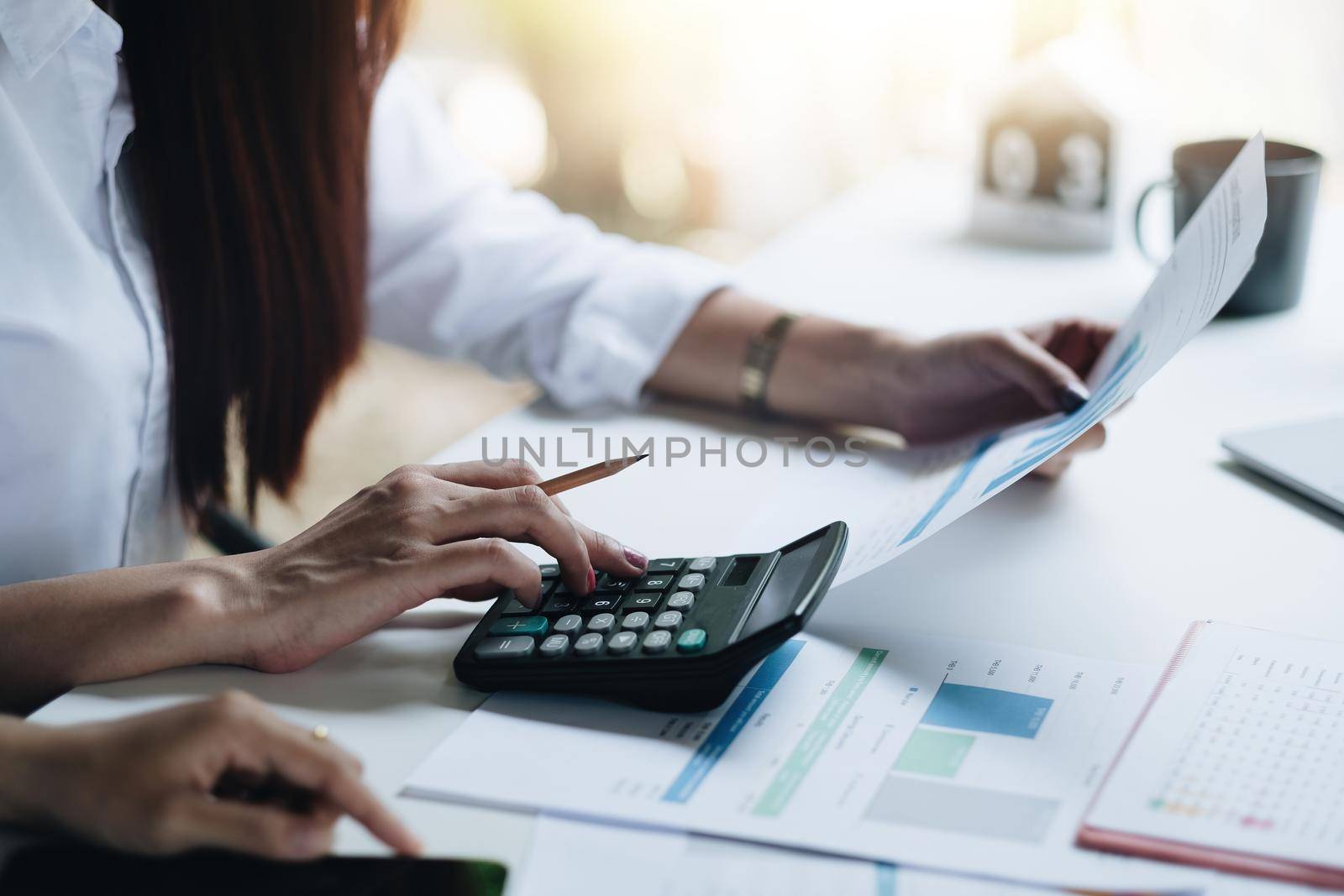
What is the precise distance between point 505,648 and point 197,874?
0.49 ft

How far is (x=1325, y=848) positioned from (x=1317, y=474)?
352 millimetres

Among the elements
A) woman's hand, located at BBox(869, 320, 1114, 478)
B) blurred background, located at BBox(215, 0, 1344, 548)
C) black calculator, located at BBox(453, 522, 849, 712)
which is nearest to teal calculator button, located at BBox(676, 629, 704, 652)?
black calculator, located at BBox(453, 522, 849, 712)

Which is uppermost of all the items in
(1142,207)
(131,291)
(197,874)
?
(1142,207)

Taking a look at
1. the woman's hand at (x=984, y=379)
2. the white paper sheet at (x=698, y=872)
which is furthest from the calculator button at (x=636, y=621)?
the woman's hand at (x=984, y=379)

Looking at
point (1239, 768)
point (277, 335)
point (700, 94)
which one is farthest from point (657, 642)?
point (700, 94)

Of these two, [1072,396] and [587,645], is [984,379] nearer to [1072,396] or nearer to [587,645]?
[1072,396]

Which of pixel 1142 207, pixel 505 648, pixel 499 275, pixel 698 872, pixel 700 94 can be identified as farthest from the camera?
pixel 700 94

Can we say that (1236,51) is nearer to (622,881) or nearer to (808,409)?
(808,409)

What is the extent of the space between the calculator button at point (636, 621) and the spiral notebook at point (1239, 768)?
0.64 feet

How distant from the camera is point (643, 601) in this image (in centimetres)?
52

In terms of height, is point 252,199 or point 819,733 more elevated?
point 252,199

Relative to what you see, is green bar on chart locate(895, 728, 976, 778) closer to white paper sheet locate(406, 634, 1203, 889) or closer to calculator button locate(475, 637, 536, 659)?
white paper sheet locate(406, 634, 1203, 889)

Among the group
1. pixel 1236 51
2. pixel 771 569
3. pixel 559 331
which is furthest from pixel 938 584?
pixel 1236 51

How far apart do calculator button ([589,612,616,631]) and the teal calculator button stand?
4 cm
